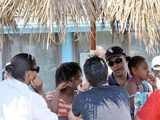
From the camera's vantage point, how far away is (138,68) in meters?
5.05

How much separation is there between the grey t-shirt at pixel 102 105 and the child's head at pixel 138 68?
1328 mm

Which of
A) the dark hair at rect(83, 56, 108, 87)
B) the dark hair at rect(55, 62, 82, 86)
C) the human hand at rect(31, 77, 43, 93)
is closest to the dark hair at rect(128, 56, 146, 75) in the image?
the dark hair at rect(55, 62, 82, 86)

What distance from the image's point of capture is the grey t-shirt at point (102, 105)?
359 cm

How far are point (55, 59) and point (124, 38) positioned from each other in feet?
14.9

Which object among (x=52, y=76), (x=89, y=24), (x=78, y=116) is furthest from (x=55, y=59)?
(x=78, y=116)

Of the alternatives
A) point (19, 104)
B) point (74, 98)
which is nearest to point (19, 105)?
point (19, 104)

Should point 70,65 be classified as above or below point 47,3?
below

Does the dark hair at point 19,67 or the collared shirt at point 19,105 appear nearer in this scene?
the collared shirt at point 19,105

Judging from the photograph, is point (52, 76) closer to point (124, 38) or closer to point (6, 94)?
point (124, 38)

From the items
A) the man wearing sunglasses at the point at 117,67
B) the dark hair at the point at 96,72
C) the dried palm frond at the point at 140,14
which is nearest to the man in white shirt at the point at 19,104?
the dark hair at the point at 96,72

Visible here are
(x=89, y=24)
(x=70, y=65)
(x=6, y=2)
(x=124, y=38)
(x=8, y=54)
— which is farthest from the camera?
(x=8, y=54)

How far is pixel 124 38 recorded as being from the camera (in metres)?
5.07

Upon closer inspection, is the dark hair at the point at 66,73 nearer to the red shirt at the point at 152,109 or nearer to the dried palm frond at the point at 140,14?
the dried palm frond at the point at 140,14

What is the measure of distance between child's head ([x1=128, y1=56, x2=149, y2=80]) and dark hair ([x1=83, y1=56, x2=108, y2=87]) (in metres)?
1.23
